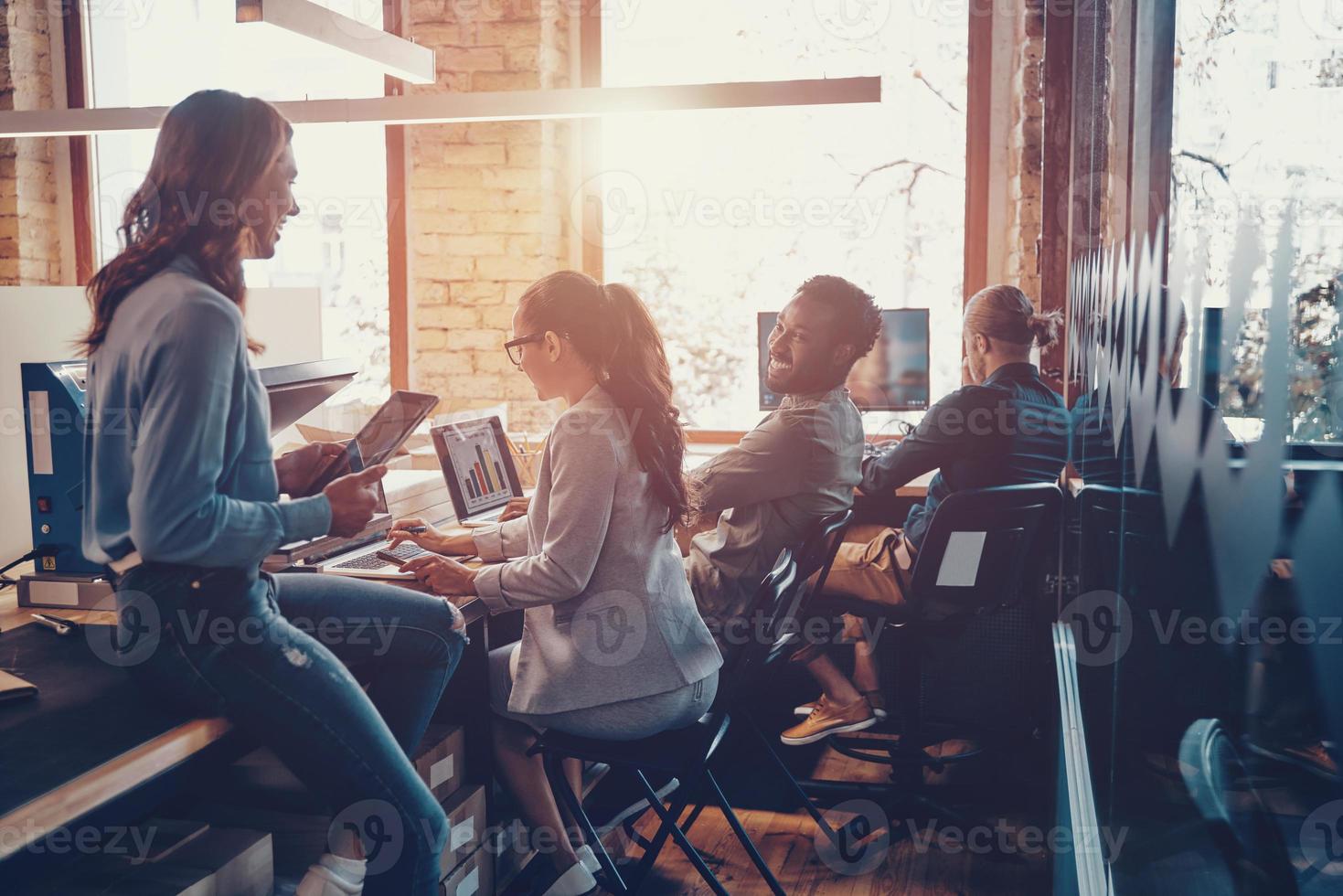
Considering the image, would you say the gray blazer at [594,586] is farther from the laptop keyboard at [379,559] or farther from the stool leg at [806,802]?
the stool leg at [806,802]

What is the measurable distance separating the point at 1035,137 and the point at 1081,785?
3.01 metres

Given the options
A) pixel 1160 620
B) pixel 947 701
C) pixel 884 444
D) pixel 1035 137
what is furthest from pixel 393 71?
pixel 1160 620

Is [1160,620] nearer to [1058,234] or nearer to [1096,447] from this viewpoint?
[1096,447]

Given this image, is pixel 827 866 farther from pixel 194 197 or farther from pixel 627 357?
pixel 194 197

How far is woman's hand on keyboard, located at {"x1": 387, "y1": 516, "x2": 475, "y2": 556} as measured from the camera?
2.38m

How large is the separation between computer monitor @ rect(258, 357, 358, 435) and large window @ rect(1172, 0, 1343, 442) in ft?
5.70

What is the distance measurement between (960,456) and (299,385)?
188 cm

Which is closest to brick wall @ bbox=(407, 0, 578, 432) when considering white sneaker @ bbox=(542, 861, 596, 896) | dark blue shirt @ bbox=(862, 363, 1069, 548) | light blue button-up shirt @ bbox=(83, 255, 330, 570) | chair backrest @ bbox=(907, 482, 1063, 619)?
dark blue shirt @ bbox=(862, 363, 1069, 548)

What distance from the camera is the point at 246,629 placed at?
4.58ft

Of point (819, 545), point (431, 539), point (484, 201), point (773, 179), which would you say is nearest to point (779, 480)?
point (819, 545)

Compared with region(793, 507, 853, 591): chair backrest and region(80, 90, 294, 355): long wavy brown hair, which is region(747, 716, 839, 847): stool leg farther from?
region(80, 90, 294, 355): long wavy brown hair

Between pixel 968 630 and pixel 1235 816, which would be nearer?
pixel 1235 816

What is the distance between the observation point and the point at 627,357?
215 cm

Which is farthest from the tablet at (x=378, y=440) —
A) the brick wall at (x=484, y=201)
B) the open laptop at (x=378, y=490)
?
the brick wall at (x=484, y=201)
